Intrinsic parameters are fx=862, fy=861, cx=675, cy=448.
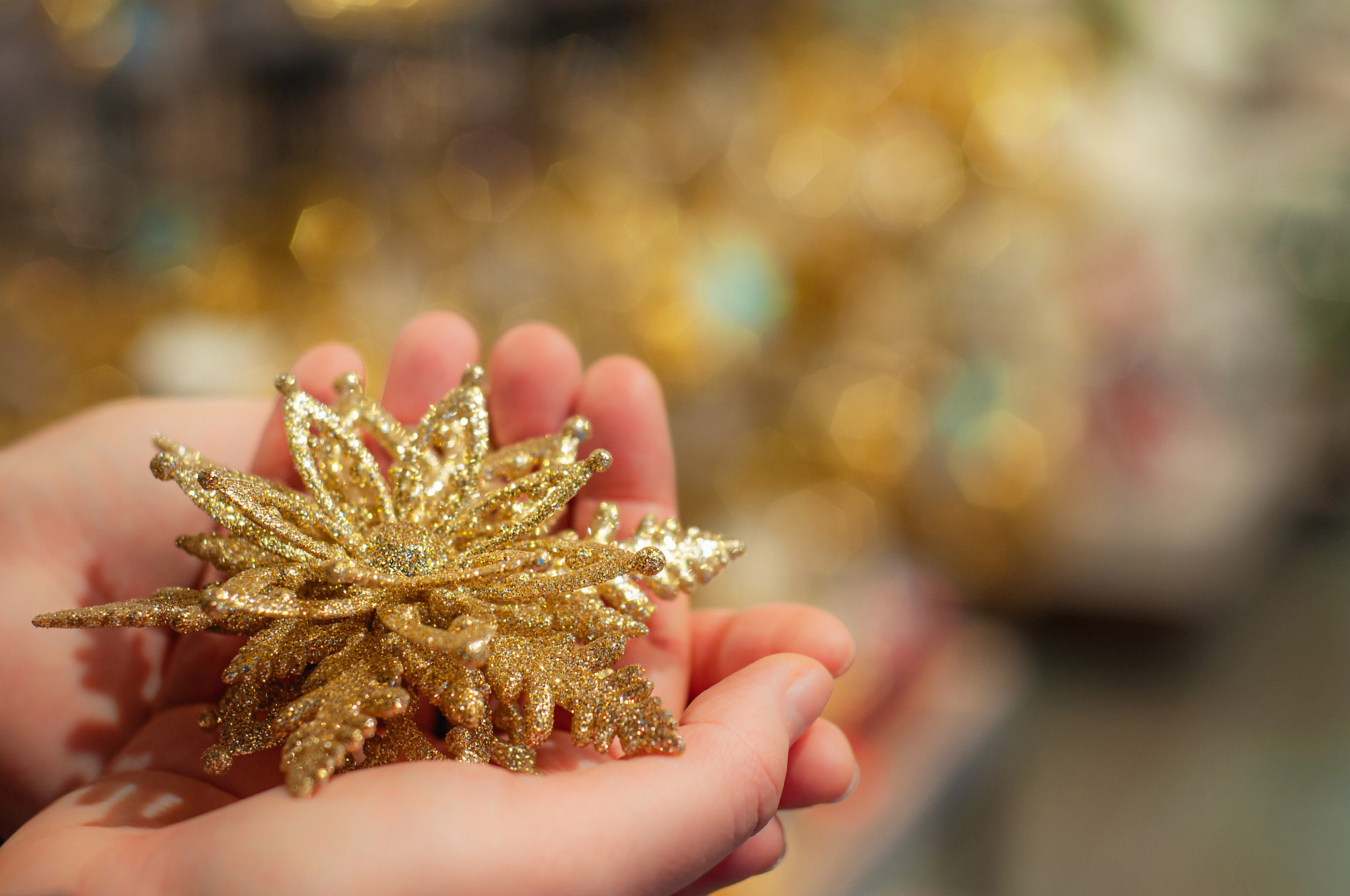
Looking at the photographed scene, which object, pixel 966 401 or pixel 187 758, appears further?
pixel 966 401

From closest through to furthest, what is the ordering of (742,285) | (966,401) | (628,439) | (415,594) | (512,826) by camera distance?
(512,826) < (415,594) < (628,439) < (742,285) < (966,401)

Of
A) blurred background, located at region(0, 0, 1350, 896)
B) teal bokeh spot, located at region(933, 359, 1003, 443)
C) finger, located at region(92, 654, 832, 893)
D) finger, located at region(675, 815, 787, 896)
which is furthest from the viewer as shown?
teal bokeh spot, located at region(933, 359, 1003, 443)

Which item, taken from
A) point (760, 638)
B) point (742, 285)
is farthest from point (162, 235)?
point (760, 638)

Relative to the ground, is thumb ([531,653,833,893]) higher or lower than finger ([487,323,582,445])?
lower

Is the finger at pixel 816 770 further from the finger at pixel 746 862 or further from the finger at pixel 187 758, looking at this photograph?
the finger at pixel 187 758

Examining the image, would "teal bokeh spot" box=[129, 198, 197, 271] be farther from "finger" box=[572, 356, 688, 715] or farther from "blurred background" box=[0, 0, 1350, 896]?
"finger" box=[572, 356, 688, 715]

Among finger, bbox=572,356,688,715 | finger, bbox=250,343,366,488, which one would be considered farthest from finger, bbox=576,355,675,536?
finger, bbox=250,343,366,488

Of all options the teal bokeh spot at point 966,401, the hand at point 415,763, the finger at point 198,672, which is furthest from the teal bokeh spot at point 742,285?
the finger at point 198,672

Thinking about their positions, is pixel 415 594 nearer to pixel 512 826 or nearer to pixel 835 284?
pixel 512 826
